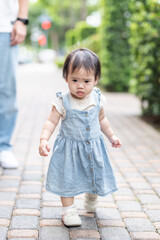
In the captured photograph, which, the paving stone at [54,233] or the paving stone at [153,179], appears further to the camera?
the paving stone at [153,179]

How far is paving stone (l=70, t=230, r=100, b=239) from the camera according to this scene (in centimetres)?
237

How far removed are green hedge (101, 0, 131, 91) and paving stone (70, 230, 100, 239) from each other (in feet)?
29.3

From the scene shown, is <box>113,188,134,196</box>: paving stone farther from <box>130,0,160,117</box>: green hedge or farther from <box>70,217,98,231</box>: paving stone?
<box>130,0,160,117</box>: green hedge

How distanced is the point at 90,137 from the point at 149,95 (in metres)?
4.37

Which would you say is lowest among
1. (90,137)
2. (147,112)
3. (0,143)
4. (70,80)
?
(147,112)

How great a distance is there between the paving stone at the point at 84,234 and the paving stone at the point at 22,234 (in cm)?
23

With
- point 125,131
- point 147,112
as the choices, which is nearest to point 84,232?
point 125,131

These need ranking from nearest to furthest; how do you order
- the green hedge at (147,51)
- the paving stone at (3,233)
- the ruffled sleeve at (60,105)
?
the paving stone at (3,233), the ruffled sleeve at (60,105), the green hedge at (147,51)

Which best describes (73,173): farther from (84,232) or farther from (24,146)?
(24,146)

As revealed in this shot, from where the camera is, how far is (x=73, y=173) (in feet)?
8.20

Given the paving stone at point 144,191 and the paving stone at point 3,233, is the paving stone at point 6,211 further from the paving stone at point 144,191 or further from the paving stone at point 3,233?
the paving stone at point 144,191

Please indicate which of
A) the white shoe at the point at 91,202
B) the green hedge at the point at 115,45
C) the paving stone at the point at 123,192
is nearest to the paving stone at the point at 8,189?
the white shoe at the point at 91,202

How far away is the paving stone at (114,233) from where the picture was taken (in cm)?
237

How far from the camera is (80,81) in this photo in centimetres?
242
